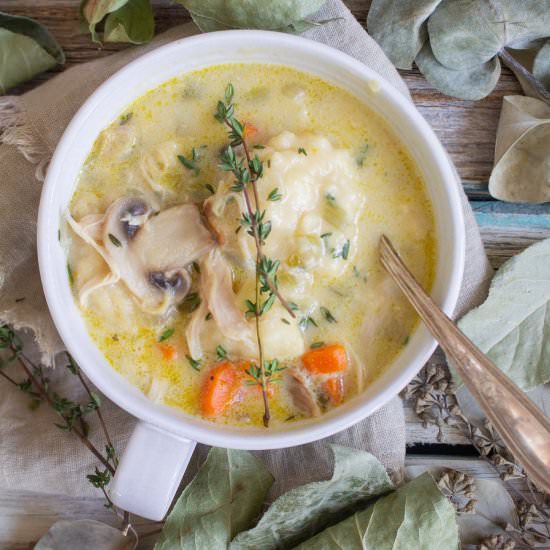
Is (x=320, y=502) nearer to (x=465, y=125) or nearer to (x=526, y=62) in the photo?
(x=465, y=125)

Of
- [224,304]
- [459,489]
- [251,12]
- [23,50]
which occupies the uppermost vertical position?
[251,12]

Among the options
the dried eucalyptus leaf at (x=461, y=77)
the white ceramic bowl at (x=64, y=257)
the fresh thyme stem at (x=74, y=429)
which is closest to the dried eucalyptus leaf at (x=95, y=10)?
the white ceramic bowl at (x=64, y=257)

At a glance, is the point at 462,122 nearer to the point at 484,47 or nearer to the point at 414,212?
the point at 484,47

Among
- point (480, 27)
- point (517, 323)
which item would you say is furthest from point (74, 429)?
point (480, 27)

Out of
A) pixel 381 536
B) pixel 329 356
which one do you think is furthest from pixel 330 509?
pixel 329 356

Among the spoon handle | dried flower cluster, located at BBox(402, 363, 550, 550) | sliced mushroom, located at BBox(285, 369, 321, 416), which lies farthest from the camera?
dried flower cluster, located at BBox(402, 363, 550, 550)

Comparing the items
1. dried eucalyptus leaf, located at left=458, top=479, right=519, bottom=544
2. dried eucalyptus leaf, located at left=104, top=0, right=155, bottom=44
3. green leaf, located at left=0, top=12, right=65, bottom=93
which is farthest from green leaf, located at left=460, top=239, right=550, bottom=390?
green leaf, located at left=0, top=12, right=65, bottom=93

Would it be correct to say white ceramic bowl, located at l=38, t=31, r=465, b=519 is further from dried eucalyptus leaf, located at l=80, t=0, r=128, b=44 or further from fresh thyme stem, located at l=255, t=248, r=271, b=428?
dried eucalyptus leaf, located at l=80, t=0, r=128, b=44
